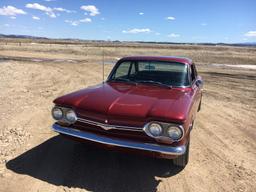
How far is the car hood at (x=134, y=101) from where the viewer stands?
346 centimetres

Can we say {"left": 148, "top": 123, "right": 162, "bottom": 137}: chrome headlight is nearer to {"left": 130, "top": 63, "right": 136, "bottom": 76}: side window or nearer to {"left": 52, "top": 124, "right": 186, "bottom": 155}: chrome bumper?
{"left": 52, "top": 124, "right": 186, "bottom": 155}: chrome bumper

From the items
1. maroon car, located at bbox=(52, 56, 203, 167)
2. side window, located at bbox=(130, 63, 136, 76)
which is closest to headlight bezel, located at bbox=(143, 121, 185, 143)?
maroon car, located at bbox=(52, 56, 203, 167)

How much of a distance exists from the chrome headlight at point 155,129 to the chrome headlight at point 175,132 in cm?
11

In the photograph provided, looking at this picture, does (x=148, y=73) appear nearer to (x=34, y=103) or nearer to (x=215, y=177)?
(x=215, y=177)

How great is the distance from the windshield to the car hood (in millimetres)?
271

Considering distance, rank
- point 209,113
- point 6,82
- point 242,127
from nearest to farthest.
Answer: point 242,127 → point 209,113 → point 6,82

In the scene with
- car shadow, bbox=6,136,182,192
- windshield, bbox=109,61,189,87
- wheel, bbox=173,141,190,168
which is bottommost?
car shadow, bbox=6,136,182,192

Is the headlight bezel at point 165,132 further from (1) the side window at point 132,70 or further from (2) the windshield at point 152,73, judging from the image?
(1) the side window at point 132,70

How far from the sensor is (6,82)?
1088 centimetres

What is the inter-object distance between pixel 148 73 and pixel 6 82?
7.82m

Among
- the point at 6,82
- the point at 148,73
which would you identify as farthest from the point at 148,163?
the point at 6,82

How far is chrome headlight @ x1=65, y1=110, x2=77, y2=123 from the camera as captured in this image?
383cm

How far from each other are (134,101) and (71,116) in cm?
95

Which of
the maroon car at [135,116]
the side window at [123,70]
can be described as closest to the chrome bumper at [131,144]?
the maroon car at [135,116]
